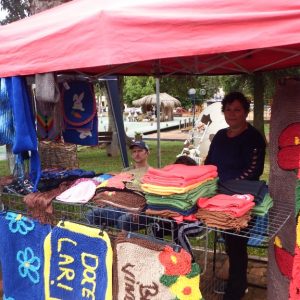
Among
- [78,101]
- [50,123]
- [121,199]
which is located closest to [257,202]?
[121,199]

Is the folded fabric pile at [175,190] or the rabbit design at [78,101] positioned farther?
the rabbit design at [78,101]

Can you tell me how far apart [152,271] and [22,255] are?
1.15m

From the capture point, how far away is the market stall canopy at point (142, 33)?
185 cm

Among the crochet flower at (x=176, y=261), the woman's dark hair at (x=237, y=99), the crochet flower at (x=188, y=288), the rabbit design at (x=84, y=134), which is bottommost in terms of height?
the crochet flower at (x=188, y=288)

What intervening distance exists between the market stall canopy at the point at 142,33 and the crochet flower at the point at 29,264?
1313 mm

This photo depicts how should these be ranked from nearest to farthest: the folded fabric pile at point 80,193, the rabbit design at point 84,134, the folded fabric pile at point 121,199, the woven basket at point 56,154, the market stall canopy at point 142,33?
the market stall canopy at point 142,33
the folded fabric pile at point 121,199
the folded fabric pile at point 80,193
the woven basket at point 56,154
the rabbit design at point 84,134

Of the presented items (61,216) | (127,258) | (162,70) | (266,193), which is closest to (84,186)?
(61,216)

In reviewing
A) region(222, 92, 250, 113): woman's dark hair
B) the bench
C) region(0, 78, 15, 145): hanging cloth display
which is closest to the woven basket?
region(0, 78, 15, 145): hanging cloth display

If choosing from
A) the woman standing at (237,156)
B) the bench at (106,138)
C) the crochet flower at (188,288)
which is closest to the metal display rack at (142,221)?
the crochet flower at (188,288)

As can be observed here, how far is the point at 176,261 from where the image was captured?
7.22ft

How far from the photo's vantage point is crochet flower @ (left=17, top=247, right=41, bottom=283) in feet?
9.40

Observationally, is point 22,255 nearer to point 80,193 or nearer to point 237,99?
point 80,193

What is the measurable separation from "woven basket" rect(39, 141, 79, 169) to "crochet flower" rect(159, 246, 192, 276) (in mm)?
1925

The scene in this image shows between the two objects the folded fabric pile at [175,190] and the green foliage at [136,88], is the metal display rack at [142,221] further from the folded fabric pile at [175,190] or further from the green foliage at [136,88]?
the green foliage at [136,88]
